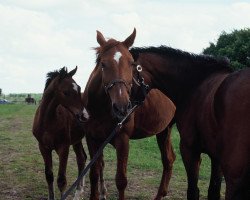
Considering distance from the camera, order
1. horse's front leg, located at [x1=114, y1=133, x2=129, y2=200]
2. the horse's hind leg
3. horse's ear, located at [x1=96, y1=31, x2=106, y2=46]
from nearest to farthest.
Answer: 1. horse's ear, located at [x1=96, y1=31, x2=106, y2=46]
2. horse's front leg, located at [x1=114, y1=133, x2=129, y2=200]
3. the horse's hind leg

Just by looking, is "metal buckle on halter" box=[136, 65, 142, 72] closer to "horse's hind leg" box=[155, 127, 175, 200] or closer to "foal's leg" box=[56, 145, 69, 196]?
"foal's leg" box=[56, 145, 69, 196]

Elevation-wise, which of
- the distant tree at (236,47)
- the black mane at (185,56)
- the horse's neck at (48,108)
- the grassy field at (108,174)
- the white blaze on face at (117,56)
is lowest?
the grassy field at (108,174)

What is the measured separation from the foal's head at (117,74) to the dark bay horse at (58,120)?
6.10 feet

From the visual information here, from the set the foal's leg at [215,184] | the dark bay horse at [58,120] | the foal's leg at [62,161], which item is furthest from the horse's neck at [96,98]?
the foal's leg at [215,184]

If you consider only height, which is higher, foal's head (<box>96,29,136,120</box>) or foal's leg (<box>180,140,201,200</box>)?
foal's head (<box>96,29,136,120</box>)

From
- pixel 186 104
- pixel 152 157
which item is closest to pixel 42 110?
pixel 186 104

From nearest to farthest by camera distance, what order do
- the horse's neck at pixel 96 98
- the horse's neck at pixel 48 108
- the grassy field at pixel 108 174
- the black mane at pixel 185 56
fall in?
the black mane at pixel 185 56 → the horse's neck at pixel 96 98 → the horse's neck at pixel 48 108 → the grassy field at pixel 108 174


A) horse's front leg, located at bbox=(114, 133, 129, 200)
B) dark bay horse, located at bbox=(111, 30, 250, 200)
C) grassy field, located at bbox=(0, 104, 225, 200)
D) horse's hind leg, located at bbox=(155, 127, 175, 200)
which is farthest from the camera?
grassy field, located at bbox=(0, 104, 225, 200)

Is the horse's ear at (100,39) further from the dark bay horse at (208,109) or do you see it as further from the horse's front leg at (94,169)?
the horse's front leg at (94,169)

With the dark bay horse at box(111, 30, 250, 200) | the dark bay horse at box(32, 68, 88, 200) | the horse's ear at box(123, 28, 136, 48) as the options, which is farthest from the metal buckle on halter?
the dark bay horse at box(32, 68, 88, 200)

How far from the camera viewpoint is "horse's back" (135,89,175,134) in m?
7.10

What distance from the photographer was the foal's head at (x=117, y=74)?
4793 millimetres

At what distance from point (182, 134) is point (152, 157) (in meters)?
7.93

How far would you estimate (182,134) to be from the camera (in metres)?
5.11
